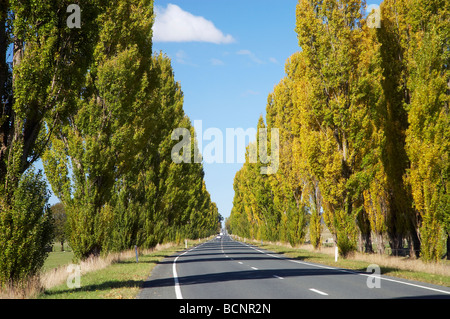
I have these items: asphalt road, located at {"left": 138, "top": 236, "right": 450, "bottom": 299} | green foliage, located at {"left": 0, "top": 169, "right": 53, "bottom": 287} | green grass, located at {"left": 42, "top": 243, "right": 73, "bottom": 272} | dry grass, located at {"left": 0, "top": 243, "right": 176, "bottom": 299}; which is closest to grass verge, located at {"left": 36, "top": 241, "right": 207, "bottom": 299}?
dry grass, located at {"left": 0, "top": 243, "right": 176, "bottom": 299}

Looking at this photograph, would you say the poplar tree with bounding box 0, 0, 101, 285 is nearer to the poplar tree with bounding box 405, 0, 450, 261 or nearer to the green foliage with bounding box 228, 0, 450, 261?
the poplar tree with bounding box 405, 0, 450, 261

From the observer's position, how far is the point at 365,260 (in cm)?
2403

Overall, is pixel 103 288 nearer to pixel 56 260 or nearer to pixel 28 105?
pixel 28 105

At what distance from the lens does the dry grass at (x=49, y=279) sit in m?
11.3

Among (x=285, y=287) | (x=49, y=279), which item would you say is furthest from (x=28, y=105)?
(x=285, y=287)

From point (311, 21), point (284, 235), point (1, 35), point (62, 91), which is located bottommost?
point (284, 235)

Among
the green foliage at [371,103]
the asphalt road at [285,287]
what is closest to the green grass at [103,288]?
the asphalt road at [285,287]

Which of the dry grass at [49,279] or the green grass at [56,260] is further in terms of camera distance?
the green grass at [56,260]

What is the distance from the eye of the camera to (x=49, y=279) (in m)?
15.8

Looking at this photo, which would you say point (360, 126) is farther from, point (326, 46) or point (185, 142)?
point (185, 142)

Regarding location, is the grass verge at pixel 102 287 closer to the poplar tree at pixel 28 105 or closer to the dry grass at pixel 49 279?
the dry grass at pixel 49 279

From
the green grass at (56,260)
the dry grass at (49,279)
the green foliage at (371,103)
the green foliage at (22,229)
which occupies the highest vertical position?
the green foliage at (371,103)
